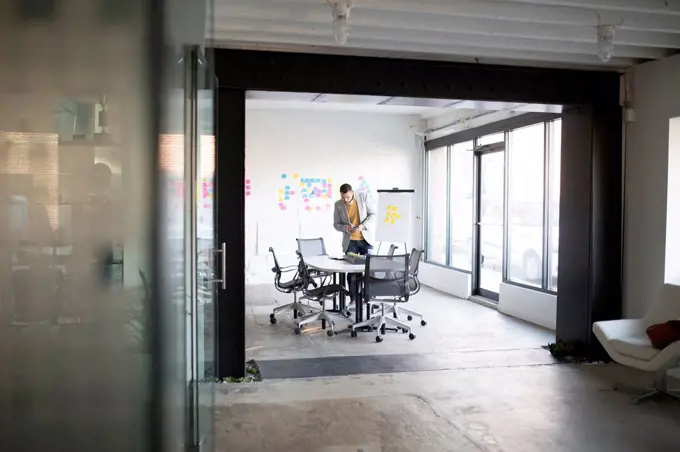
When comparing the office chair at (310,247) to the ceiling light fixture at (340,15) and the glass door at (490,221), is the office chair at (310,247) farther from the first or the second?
the ceiling light fixture at (340,15)

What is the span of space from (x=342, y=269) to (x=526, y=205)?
2747 millimetres

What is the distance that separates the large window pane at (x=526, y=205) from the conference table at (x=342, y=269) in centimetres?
222

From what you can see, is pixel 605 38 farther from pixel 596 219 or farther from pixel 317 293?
pixel 317 293

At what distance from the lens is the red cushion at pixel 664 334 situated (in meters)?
4.00

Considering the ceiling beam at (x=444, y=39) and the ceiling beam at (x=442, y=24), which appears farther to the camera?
the ceiling beam at (x=444, y=39)

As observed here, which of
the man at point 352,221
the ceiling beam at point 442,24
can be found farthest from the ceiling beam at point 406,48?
the man at point 352,221

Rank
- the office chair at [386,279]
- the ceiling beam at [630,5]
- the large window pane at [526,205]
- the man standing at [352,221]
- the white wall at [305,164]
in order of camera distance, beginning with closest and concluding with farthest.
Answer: the ceiling beam at [630,5] → the office chair at [386,279] → the large window pane at [526,205] → the man standing at [352,221] → the white wall at [305,164]

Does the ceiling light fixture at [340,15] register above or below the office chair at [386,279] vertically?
above

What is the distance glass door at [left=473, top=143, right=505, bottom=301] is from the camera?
26.8 ft

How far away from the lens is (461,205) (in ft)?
30.5

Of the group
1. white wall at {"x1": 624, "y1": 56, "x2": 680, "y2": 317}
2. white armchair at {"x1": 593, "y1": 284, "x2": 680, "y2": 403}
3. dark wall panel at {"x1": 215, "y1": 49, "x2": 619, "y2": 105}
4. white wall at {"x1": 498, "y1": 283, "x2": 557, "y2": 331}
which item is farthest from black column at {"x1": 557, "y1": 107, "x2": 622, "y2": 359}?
white wall at {"x1": 498, "y1": 283, "x2": 557, "y2": 331}

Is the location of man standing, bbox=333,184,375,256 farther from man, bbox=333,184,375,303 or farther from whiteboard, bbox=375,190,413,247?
whiteboard, bbox=375,190,413,247

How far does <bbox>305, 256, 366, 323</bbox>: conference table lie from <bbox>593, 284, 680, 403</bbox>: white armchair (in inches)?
98.0

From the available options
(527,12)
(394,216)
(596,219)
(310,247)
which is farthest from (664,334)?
(394,216)
